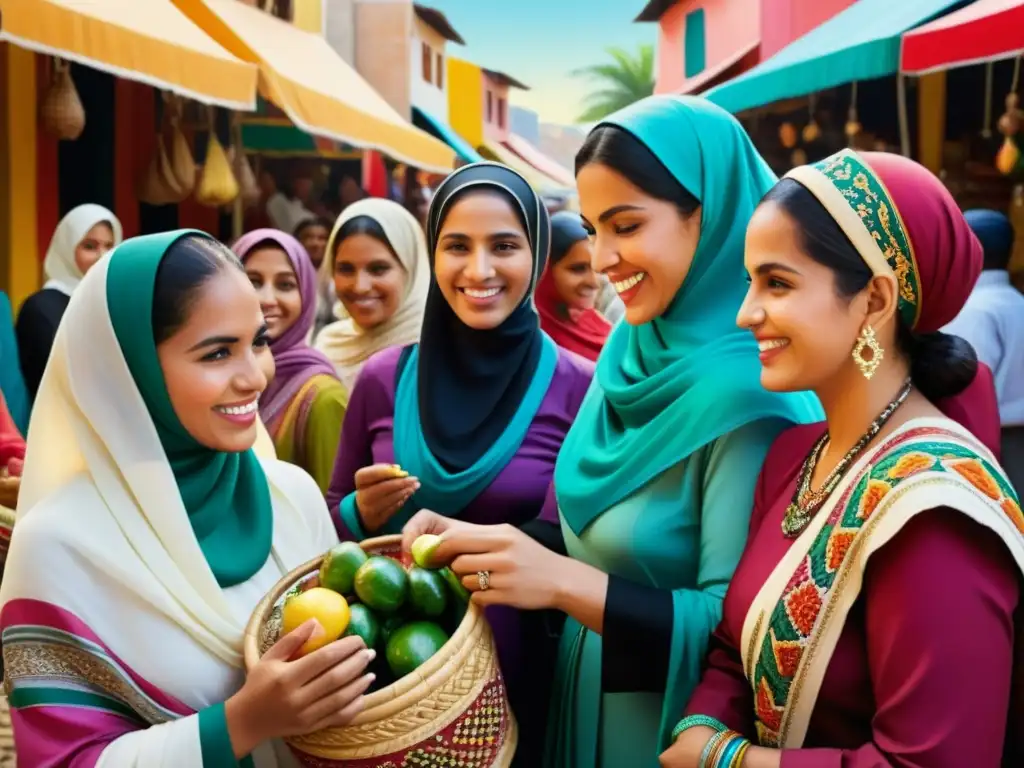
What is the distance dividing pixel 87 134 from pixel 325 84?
6.38ft

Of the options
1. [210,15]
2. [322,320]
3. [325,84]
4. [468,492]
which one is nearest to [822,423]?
[468,492]

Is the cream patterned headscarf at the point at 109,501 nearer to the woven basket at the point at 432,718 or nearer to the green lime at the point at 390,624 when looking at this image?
the woven basket at the point at 432,718

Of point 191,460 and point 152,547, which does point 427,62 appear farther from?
point 152,547

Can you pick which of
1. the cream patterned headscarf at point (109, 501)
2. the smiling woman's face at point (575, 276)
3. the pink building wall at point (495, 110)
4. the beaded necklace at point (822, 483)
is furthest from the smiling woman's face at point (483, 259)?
the pink building wall at point (495, 110)

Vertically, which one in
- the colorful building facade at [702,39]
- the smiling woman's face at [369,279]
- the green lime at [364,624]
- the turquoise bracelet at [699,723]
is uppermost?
the colorful building facade at [702,39]

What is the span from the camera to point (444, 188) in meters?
2.50

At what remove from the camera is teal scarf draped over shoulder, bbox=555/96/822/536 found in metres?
1.73

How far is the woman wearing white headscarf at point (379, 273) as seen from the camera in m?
3.85

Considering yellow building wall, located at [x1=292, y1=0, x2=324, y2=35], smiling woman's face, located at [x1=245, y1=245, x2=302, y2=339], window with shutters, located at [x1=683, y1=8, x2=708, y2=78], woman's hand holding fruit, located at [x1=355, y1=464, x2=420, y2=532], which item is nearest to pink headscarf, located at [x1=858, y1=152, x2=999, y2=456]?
woman's hand holding fruit, located at [x1=355, y1=464, x2=420, y2=532]

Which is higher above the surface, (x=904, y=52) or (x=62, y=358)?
(x=904, y=52)

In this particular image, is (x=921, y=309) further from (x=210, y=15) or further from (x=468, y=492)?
(x=210, y=15)

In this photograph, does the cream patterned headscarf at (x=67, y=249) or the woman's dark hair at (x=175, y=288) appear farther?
the cream patterned headscarf at (x=67, y=249)

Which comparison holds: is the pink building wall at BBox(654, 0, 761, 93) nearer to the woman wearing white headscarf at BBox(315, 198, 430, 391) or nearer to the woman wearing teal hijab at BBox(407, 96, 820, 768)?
the woman wearing white headscarf at BBox(315, 198, 430, 391)

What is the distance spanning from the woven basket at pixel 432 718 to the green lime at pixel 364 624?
0.43ft
